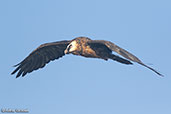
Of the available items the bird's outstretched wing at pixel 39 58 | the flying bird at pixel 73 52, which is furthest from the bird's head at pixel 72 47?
the bird's outstretched wing at pixel 39 58

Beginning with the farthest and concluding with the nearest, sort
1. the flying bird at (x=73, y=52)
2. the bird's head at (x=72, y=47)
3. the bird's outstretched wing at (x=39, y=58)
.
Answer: the bird's outstretched wing at (x=39, y=58) < the bird's head at (x=72, y=47) < the flying bird at (x=73, y=52)

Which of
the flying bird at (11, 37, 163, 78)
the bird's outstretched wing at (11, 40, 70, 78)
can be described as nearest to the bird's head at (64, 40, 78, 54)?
the flying bird at (11, 37, 163, 78)

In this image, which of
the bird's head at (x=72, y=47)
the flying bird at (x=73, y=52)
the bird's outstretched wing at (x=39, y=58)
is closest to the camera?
the flying bird at (x=73, y=52)

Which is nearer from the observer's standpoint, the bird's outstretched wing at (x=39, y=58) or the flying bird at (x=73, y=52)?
the flying bird at (x=73, y=52)

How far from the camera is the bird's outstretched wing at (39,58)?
13.8m

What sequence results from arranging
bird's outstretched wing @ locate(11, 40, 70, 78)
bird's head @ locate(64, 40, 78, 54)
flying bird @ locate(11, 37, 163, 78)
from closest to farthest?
flying bird @ locate(11, 37, 163, 78) < bird's head @ locate(64, 40, 78, 54) < bird's outstretched wing @ locate(11, 40, 70, 78)

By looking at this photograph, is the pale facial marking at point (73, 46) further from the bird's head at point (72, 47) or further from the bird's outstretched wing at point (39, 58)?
the bird's outstretched wing at point (39, 58)

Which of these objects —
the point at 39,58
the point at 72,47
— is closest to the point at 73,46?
the point at 72,47

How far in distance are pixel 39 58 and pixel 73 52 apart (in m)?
2.37

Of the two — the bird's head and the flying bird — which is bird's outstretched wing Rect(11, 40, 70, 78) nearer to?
the flying bird

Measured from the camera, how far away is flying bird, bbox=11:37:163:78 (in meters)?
10.7

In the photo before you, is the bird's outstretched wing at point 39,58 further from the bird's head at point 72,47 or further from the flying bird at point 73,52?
the bird's head at point 72,47

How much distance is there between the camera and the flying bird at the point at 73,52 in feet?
35.3

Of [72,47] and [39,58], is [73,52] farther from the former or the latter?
[39,58]
